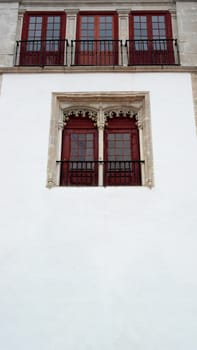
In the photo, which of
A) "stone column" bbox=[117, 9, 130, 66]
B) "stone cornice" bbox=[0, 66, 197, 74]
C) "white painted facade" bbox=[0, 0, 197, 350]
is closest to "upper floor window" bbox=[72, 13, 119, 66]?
"stone column" bbox=[117, 9, 130, 66]

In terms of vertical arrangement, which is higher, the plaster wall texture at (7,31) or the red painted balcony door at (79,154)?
the plaster wall texture at (7,31)

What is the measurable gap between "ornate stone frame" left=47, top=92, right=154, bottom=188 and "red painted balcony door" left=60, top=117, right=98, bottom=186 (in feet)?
0.42

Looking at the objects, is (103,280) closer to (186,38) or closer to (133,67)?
(133,67)

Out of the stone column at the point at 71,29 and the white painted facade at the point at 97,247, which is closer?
the white painted facade at the point at 97,247

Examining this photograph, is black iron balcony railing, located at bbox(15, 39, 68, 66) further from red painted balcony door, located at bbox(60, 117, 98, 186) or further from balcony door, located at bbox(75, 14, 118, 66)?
red painted balcony door, located at bbox(60, 117, 98, 186)

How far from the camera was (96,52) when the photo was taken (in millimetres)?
8852

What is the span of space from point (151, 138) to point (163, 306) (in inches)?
130

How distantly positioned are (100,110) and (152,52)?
2.16 meters

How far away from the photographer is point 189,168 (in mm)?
7180

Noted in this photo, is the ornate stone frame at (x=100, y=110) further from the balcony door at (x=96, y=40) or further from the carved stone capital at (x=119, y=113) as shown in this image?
the balcony door at (x=96, y=40)

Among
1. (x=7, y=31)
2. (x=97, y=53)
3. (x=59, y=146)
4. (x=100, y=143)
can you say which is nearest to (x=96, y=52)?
(x=97, y=53)

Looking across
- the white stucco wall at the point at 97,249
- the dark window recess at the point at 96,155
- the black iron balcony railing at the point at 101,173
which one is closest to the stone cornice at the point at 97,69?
the white stucco wall at the point at 97,249

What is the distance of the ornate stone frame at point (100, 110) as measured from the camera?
7719 mm

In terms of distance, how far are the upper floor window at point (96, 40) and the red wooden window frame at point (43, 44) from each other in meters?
0.40
